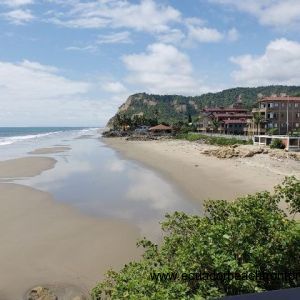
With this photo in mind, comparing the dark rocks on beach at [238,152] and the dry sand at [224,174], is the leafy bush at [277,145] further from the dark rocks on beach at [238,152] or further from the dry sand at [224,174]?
the dry sand at [224,174]

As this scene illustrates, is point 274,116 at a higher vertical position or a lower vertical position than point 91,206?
higher

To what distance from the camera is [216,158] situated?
54125mm

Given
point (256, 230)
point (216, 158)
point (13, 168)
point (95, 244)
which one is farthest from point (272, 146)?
point (256, 230)

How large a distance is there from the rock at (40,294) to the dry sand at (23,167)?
2905 cm

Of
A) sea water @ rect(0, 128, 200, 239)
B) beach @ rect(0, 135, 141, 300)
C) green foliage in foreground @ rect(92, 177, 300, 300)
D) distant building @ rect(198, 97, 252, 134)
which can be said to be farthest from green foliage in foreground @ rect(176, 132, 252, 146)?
green foliage in foreground @ rect(92, 177, 300, 300)

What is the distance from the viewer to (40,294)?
13.2m

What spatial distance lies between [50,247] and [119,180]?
780 inches

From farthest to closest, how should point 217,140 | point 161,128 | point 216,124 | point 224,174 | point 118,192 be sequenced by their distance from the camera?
point 161,128 → point 216,124 → point 217,140 → point 224,174 → point 118,192

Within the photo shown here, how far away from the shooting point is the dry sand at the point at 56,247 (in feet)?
48.7

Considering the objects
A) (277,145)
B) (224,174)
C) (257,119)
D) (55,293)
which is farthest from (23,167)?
(257,119)

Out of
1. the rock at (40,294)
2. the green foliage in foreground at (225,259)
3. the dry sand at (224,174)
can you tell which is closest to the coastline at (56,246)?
the rock at (40,294)

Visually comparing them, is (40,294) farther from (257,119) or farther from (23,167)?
(257,119)

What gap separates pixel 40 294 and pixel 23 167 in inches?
1458

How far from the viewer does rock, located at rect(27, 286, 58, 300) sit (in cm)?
1304
